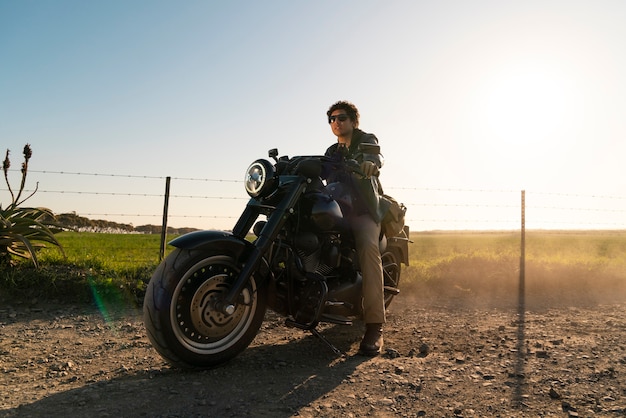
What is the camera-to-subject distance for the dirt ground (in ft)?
9.12

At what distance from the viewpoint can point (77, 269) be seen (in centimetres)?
632

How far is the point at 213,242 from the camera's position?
332 cm

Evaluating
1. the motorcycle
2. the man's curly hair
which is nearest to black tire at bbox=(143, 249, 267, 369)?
the motorcycle

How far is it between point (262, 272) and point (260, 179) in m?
0.67

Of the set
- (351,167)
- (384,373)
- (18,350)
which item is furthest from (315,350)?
(18,350)

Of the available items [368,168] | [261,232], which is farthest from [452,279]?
[261,232]

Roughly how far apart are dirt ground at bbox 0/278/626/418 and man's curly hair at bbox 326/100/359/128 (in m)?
2.07

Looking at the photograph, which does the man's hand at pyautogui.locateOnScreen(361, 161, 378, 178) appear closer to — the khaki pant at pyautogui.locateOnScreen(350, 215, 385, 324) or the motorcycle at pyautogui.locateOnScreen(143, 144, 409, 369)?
the motorcycle at pyautogui.locateOnScreen(143, 144, 409, 369)

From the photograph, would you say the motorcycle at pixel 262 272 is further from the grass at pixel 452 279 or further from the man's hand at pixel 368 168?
the grass at pixel 452 279

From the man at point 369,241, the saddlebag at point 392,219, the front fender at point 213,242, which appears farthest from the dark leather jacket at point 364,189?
the front fender at point 213,242

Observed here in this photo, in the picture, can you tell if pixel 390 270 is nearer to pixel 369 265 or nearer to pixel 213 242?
pixel 369 265

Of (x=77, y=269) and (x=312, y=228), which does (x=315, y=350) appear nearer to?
(x=312, y=228)

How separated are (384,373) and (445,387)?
444mm

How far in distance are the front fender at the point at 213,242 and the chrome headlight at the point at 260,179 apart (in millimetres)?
360
